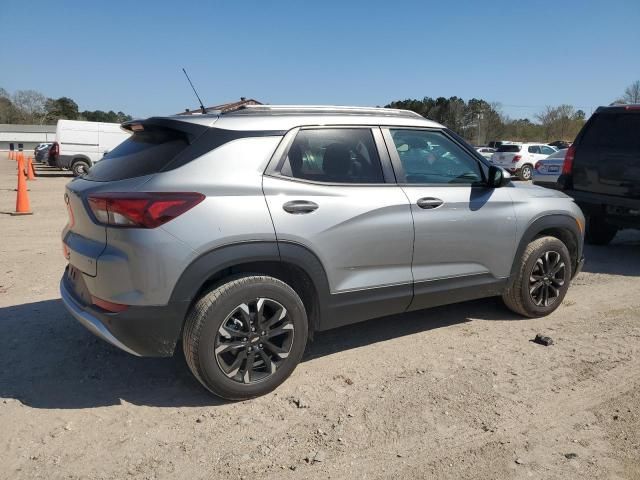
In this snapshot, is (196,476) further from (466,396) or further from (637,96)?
(637,96)

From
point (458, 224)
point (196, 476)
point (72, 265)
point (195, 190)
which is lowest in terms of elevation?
point (196, 476)

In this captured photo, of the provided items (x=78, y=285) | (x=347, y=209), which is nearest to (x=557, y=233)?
(x=347, y=209)

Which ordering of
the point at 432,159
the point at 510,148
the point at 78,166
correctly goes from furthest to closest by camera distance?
the point at 510,148 → the point at 78,166 → the point at 432,159

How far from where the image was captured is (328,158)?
357cm

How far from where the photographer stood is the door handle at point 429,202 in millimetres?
3803

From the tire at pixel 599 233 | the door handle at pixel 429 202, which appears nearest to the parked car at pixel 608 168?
the tire at pixel 599 233

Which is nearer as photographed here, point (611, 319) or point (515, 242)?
point (515, 242)

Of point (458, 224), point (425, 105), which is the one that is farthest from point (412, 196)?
point (425, 105)

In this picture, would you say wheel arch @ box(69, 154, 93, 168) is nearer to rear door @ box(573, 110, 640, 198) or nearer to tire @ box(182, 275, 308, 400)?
rear door @ box(573, 110, 640, 198)

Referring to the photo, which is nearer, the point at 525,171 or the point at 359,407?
the point at 359,407

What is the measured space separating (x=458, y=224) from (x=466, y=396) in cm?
128

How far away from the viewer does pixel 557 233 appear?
4.86 meters

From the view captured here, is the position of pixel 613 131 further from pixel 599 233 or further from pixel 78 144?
pixel 78 144

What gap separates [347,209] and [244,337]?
3.39ft
